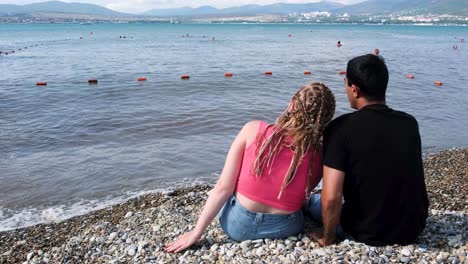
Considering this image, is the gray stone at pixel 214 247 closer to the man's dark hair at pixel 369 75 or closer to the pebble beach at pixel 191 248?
the pebble beach at pixel 191 248

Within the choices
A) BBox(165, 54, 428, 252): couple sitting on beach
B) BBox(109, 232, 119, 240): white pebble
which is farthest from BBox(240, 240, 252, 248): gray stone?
BBox(109, 232, 119, 240): white pebble

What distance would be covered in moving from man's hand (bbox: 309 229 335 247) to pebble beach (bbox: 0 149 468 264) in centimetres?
7

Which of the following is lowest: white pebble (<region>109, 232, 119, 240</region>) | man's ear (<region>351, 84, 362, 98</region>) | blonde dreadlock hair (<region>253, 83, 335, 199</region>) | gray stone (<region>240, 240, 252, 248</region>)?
white pebble (<region>109, 232, 119, 240</region>)

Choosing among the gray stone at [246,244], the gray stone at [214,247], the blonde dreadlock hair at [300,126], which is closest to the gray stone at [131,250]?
the gray stone at [214,247]

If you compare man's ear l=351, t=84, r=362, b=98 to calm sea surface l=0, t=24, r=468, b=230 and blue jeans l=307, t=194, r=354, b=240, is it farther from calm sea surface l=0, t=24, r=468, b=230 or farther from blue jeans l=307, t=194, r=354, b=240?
calm sea surface l=0, t=24, r=468, b=230

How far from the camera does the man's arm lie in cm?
493

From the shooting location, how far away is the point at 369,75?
4863 mm

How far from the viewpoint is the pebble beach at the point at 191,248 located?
5227 millimetres

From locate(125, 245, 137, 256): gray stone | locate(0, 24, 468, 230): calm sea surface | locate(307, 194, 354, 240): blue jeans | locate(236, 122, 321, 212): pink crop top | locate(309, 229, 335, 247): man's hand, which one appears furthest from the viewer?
locate(0, 24, 468, 230): calm sea surface

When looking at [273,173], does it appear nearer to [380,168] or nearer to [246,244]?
[246,244]

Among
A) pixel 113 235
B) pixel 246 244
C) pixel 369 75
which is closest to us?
pixel 369 75

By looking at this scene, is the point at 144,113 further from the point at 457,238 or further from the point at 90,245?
the point at 457,238

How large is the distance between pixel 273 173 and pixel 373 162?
112 centimetres

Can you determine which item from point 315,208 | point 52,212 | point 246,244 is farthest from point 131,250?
point 52,212
